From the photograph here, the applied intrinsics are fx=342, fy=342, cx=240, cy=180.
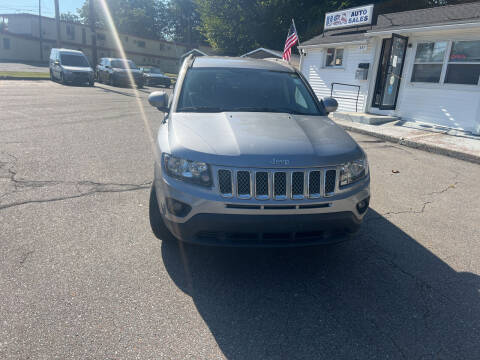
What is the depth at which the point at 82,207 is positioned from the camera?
407 cm

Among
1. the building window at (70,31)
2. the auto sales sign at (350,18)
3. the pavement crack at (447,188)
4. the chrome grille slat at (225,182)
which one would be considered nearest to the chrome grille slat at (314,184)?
the chrome grille slat at (225,182)

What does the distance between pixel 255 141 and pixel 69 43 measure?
51.9m

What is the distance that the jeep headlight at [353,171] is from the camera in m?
2.81

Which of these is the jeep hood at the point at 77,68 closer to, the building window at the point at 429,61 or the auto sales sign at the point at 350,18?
the auto sales sign at the point at 350,18

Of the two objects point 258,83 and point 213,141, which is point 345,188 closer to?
point 213,141

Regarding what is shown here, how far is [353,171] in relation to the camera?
2.90 meters

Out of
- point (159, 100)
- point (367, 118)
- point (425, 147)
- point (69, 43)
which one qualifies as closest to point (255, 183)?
point (159, 100)

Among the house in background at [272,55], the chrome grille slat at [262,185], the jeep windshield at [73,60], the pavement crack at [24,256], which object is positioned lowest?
the pavement crack at [24,256]

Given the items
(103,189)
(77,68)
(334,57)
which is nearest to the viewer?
(103,189)

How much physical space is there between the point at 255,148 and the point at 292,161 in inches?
12.0

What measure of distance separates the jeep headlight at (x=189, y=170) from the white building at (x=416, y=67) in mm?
10456

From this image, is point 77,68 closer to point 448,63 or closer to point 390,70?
point 390,70

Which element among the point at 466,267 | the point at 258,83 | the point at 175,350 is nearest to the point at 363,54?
the point at 258,83

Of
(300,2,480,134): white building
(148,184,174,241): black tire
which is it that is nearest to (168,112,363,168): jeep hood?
(148,184,174,241): black tire
